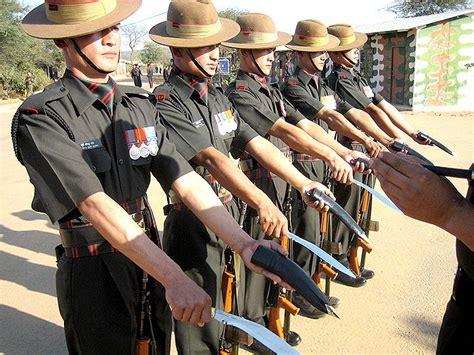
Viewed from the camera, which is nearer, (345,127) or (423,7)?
(345,127)

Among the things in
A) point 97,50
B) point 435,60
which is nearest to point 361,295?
point 97,50

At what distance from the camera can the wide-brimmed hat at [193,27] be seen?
262cm

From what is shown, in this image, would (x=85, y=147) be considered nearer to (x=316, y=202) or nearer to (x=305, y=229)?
(x=316, y=202)

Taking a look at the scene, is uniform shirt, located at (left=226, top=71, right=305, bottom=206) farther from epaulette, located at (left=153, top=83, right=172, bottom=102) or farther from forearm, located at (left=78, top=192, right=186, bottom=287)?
forearm, located at (left=78, top=192, right=186, bottom=287)

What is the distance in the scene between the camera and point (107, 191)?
6.40 feet

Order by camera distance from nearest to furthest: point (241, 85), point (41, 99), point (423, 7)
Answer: point (41, 99) < point (241, 85) < point (423, 7)

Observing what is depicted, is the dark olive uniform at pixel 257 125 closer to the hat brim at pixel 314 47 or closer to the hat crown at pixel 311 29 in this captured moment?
the hat brim at pixel 314 47

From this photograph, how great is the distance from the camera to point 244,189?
8.27 ft

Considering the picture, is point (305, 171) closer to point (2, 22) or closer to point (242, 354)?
point (242, 354)

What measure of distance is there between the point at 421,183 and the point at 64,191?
1.23 m

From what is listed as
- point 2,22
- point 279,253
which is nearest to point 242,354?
point 279,253

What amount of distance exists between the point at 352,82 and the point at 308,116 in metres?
0.92

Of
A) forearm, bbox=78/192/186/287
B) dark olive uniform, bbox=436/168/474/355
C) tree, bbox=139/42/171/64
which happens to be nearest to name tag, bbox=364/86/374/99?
dark olive uniform, bbox=436/168/474/355

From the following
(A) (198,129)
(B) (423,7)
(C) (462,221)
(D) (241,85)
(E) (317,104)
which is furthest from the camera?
(B) (423,7)
